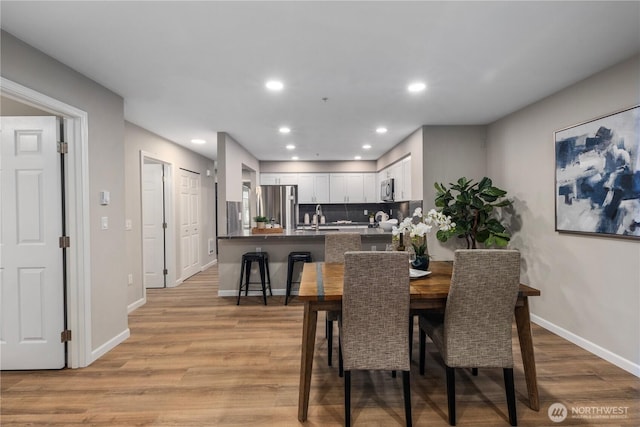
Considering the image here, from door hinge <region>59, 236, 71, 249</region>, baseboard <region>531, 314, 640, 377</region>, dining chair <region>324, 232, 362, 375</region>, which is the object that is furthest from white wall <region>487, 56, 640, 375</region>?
door hinge <region>59, 236, 71, 249</region>

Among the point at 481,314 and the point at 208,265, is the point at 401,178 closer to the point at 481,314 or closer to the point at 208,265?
the point at 481,314

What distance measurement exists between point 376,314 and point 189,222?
4.96 meters

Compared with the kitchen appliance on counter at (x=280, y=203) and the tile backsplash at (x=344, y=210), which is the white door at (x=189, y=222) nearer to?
the kitchen appliance on counter at (x=280, y=203)

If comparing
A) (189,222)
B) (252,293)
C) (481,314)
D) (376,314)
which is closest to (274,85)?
(376,314)

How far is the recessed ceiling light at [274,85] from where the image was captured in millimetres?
2828

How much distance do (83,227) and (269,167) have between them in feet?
16.4

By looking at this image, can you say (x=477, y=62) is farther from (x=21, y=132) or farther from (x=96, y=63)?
(x=21, y=132)

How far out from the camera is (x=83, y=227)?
8.61 feet

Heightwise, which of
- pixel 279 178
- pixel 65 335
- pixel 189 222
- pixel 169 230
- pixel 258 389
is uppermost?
pixel 279 178

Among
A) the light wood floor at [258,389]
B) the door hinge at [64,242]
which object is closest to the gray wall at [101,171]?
the door hinge at [64,242]

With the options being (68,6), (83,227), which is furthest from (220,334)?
(68,6)

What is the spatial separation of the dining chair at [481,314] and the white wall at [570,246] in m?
1.42

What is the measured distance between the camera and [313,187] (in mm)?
7406

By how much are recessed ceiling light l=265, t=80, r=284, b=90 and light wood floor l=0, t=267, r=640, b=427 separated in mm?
2474
